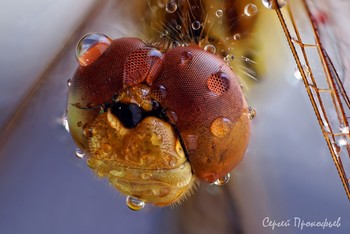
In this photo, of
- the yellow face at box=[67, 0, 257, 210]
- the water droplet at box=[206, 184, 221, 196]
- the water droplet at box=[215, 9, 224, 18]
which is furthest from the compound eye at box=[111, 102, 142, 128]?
the water droplet at box=[206, 184, 221, 196]

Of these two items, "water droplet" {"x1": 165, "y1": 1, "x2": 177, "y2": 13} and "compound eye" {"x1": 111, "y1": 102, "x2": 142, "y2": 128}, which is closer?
"compound eye" {"x1": 111, "y1": 102, "x2": 142, "y2": 128}

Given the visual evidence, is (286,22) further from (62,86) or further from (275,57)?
(62,86)

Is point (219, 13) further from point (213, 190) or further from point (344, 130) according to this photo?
point (213, 190)

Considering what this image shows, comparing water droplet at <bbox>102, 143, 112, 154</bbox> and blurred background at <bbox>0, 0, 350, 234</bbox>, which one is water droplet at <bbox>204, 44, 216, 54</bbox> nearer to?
water droplet at <bbox>102, 143, 112, 154</bbox>

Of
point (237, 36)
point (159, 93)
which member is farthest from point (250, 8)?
point (159, 93)

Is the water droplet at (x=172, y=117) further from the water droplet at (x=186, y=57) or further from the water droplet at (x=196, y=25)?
the water droplet at (x=196, y=25)

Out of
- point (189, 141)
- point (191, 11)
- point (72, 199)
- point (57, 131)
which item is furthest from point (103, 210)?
point (189, 141)
